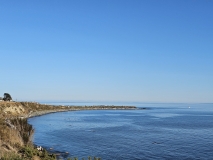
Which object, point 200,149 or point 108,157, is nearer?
point 108,157

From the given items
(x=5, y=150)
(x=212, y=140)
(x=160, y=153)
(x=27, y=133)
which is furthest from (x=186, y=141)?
(x=5, y=150)

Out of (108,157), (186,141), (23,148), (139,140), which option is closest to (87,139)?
(139,140)

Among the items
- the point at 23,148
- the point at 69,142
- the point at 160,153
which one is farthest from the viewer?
the point at 69,142

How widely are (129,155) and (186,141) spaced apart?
20679mm

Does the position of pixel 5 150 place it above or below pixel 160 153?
above

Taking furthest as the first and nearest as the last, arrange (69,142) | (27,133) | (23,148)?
(69,142) → (27,133) → (23,148)

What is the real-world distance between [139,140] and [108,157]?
1866 cm

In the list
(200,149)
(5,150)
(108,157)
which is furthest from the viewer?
(200,149)

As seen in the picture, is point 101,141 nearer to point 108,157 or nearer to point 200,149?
point 108,157

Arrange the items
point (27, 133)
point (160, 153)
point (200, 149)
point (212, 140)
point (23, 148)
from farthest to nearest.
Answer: point (212, 140) < point (200, 149) < point (160, 153) < point (27, 133) < point (23, 148)

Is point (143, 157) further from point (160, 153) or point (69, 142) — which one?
point (69, 142)

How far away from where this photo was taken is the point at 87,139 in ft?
205

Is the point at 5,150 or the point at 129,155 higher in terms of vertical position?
the point at 5,150

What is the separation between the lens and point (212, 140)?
62.3 metres
